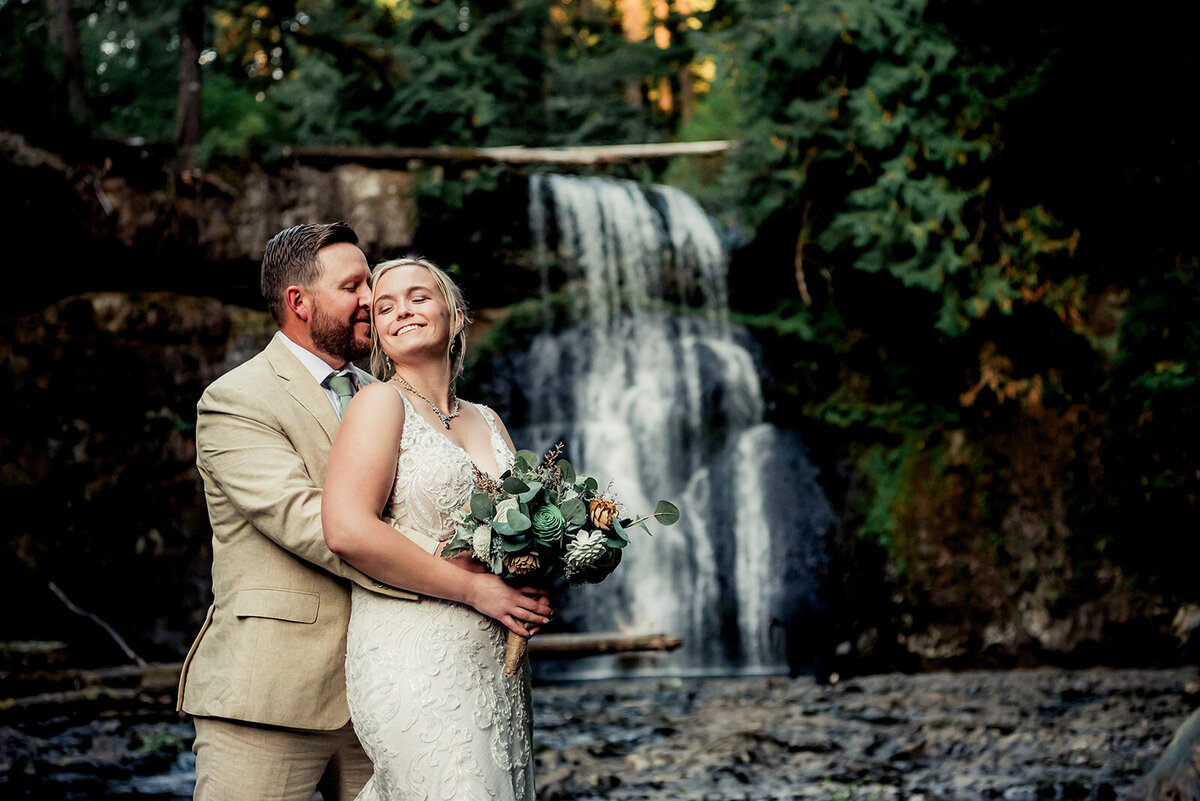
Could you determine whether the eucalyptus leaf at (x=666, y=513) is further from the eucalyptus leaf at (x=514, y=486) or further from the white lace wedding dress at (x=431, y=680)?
the white lace wedding dress at (x=431, y=680)

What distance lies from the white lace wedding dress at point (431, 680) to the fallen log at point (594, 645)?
21.3 ft

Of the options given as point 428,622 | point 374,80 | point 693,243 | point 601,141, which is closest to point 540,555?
point 428,622

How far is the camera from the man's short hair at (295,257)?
324cm

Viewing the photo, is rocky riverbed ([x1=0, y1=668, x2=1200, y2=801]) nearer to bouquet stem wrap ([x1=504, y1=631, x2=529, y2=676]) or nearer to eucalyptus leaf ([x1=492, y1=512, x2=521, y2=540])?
bouquet stem wrap ([x1=504, y1=631, x2=529, y2=676])

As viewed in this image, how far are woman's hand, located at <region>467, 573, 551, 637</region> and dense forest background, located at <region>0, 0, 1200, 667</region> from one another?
30.3 ft

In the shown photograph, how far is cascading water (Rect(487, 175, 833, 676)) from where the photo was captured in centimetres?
1191

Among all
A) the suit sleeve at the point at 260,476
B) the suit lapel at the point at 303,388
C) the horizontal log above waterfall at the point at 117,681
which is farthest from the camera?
the horizontal log above waterfall at the point at 117,681

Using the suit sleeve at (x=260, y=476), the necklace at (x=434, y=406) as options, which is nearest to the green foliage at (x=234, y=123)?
the suit sleeve at (x=260, y=476)

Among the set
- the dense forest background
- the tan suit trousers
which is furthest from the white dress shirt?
the dense forest background

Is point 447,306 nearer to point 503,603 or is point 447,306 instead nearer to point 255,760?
point 503,603

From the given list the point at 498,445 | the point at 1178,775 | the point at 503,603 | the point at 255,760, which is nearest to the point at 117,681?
the point at 255,760

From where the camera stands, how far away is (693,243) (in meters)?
13.8

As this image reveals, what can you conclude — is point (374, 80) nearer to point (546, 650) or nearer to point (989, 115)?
point (989, 115)

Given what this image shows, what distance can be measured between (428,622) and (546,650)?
6.70 m
